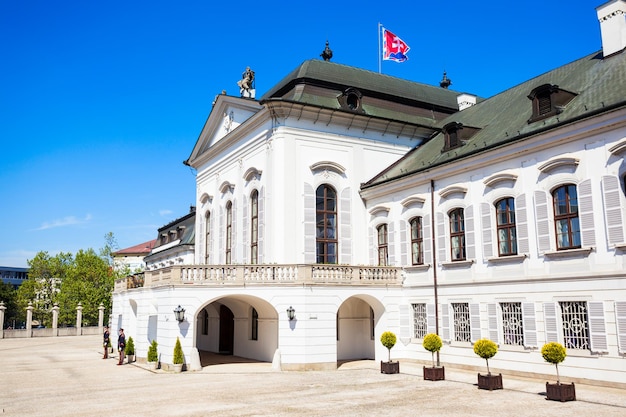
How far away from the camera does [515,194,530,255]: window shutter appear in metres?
19.1

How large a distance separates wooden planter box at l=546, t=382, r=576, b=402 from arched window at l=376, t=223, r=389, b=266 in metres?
12.1

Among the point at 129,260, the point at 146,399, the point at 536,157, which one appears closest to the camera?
the point at 146,399

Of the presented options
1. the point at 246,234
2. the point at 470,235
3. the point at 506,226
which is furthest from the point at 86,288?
the point at 506,226

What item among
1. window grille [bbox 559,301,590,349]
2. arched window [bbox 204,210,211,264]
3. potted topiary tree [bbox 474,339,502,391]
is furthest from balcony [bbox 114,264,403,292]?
arched window [bbox 204,210,211,264]

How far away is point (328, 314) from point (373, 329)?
4.22m

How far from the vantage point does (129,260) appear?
3661 inches

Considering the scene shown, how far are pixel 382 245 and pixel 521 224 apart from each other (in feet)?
26.5

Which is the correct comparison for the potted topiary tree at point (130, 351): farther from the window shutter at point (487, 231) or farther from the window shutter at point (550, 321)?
the window shutter at point (550, 321)

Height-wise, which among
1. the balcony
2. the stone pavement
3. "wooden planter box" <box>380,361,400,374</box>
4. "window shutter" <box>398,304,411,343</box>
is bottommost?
the stone pavement

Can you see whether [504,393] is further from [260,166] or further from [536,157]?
[260,166]

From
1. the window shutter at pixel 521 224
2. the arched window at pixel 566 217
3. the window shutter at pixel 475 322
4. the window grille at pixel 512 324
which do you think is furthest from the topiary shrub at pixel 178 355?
the arched window at pixel 566 217

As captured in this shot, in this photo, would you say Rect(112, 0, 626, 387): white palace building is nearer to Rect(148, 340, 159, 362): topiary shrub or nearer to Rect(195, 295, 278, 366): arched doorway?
Rect(195, 295, 278, 366): arched doorway

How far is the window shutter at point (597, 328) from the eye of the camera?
16359mm

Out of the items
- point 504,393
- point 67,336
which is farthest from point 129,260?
point 504,393
